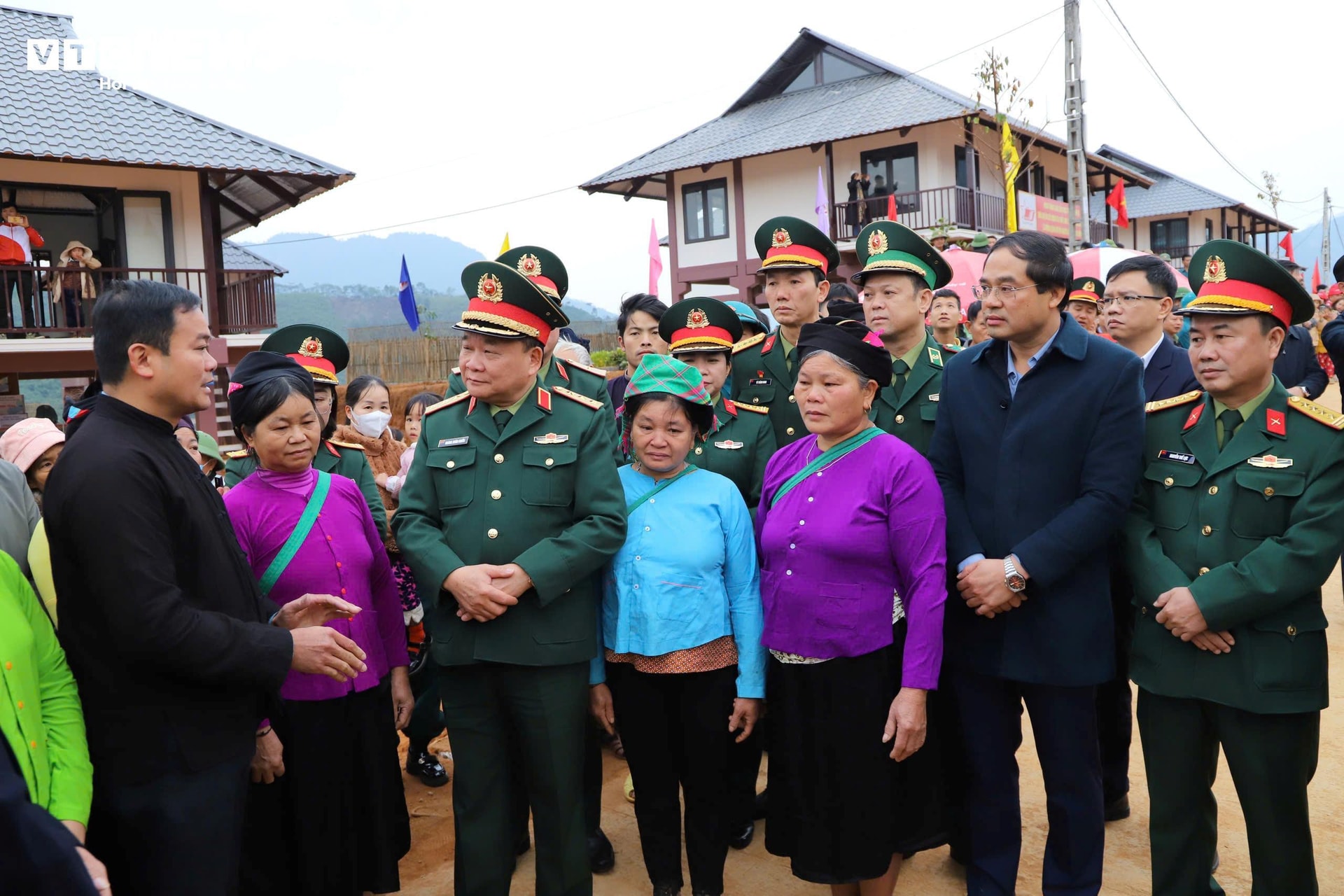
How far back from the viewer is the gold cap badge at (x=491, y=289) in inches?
121

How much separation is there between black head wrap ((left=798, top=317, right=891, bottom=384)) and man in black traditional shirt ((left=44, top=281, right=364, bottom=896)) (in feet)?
5.56

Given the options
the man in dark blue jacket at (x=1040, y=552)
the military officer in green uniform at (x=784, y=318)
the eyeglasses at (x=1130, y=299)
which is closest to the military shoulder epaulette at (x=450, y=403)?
the military officer in green uniform at (x=784, y=318)

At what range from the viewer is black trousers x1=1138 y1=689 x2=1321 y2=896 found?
106 inches

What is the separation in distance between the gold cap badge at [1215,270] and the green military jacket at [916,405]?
1.06 metres

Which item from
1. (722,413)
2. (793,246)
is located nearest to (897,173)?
(793,246)

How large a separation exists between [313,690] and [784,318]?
2587mm

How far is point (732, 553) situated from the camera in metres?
3.20

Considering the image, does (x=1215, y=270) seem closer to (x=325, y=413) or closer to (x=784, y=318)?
(x=784, y=318)

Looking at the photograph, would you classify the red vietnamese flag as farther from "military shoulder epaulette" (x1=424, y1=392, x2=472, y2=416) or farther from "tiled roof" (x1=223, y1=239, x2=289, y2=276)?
"military shoulder epaulette" (x1=424, y1=392, x2=472, y2=416)

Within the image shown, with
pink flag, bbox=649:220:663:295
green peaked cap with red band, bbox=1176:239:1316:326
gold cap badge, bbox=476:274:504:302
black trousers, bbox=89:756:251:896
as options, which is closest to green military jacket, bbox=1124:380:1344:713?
green peaked cap with red band, bbox=1176:239:1316:326

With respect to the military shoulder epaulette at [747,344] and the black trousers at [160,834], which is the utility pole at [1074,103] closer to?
the military shoulder epaulette at [747,344]

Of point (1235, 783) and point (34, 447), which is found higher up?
point (34, 447)

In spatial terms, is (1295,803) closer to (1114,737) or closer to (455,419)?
(1114,737)

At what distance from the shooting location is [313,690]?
3023 millimetres
